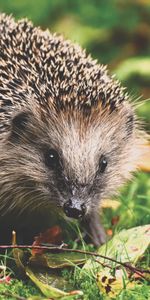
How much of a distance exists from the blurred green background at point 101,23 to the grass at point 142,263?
203 centimetres

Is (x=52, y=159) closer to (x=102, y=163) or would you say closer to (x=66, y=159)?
(x=66, y=159)

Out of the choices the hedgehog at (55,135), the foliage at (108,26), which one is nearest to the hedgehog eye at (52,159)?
the hedgehog at (55,135)

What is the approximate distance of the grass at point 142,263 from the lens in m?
2.49

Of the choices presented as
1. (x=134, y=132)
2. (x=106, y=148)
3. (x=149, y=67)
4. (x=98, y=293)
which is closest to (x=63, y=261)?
(x=98, y=293)

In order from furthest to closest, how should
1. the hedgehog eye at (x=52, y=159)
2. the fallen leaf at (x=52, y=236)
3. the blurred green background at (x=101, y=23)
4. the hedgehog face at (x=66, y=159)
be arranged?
the blurred green background at (x=101, y=23) < the fallen leaf at (x=52, y=236) < the hedgehog eye at (x=52, y=159) < the hedgehog face at (x=66, y=159)

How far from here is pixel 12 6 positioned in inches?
241

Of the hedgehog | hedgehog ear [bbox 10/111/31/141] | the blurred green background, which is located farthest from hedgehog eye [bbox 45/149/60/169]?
the blurred green background

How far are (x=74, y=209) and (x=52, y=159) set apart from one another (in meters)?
0.33

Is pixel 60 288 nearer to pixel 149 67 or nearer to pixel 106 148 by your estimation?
pixel 106 148

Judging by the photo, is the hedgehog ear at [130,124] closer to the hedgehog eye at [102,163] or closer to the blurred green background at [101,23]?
the hedgehog eye at [102,163]

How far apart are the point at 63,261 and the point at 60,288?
212 mm

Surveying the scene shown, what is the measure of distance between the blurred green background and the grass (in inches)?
80.1

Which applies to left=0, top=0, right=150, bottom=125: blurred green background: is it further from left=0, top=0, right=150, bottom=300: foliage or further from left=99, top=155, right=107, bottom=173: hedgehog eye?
left=99, top=155, right=107, bottom=173: hedgehog eye

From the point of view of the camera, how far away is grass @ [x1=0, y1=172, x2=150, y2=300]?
2492 millimetres
